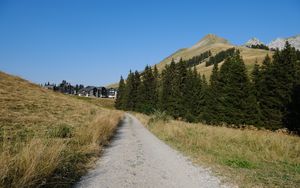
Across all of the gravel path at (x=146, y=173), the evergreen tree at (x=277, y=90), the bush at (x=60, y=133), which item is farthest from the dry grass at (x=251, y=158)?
the evergreen tree at (x=277, y=90)

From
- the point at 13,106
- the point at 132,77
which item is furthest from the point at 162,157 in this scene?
the point at 132,77

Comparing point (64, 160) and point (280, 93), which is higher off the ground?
point (280, 93)

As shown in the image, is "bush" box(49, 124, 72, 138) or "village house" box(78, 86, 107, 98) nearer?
"bush" box(49, 124, 72, 138)

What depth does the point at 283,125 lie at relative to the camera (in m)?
38.6

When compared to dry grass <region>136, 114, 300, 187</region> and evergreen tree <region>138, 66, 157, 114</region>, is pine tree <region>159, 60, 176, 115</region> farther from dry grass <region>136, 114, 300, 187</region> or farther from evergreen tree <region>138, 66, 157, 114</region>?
dry grass <region>136, 114, 300, 187</region>

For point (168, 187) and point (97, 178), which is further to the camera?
point (97, 178)

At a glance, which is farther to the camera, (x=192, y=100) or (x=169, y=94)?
(x=169, y=94)

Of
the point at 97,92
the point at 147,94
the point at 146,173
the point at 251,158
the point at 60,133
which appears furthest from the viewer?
the point at 97,92

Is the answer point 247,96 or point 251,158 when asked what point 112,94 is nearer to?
point 247,96

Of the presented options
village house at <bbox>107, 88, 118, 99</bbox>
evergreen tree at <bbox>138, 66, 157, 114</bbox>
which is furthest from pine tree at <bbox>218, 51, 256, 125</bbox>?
village house at <bbox>107, 88, 118, 99</bbox>

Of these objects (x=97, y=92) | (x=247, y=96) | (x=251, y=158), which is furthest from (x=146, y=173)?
(x=97, y=92)

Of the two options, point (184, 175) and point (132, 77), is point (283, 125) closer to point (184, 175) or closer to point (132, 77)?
point (184, 175)

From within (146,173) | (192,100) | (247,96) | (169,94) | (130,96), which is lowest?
(146,173)

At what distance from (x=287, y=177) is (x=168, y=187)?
12.8 ft
